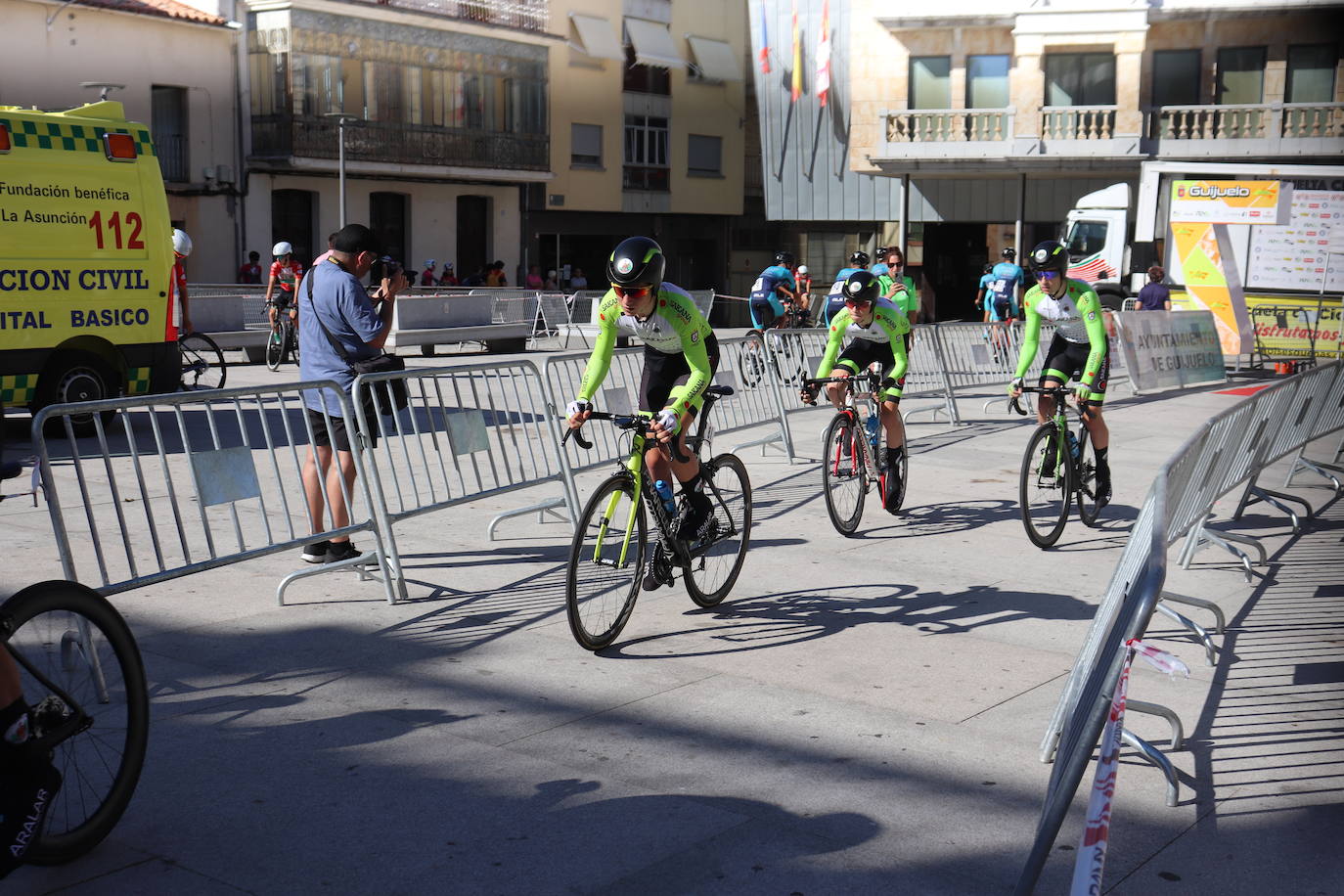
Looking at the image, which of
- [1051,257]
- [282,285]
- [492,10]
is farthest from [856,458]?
[492,10]

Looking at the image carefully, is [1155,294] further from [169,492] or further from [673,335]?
[169,492]

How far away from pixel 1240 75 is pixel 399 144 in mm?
23143

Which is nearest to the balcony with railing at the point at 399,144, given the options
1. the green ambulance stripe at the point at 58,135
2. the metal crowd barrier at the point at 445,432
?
the green ambulance stripe at the point at 58,135

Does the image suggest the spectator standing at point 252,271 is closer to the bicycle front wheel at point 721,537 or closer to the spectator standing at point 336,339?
the spectator standing at point 336,339

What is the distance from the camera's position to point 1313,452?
13.7m

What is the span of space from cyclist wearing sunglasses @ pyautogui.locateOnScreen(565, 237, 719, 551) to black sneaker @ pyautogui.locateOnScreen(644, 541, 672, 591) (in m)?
0.19

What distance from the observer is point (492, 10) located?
43094 millimetres

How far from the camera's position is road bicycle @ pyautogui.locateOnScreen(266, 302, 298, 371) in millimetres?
20656

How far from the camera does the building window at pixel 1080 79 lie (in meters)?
37.3

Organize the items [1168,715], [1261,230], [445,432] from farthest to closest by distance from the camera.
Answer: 1. [1261,230]
2. [445,432]
3. [1168,715]

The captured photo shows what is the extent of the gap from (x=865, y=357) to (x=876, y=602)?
291cm

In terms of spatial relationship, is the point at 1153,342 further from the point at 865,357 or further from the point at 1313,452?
the point at 865,357

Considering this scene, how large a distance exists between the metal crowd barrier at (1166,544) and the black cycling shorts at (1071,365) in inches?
41.4

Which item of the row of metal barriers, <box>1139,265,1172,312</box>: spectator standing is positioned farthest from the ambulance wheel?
<box>1139,265,1172,312</box>: spectator standing
